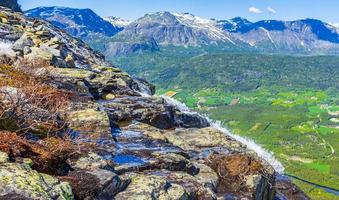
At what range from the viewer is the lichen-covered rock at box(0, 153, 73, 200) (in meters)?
11.8

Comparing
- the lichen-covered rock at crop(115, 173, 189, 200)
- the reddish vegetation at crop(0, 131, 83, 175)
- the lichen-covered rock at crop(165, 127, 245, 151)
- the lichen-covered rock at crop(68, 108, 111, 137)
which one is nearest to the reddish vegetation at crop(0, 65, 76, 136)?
the reddish vegetation at crop(0, 131, 83, 175)

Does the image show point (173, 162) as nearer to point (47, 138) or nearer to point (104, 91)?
point (47, 138)

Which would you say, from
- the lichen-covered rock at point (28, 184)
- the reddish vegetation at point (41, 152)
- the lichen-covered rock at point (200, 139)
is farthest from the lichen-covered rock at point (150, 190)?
the lichen-covered rock at point (200, 139)

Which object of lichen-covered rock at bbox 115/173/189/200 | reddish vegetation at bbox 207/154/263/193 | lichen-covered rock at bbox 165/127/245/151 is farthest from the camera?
lichen-covered rock at bbox 165/127/245/151

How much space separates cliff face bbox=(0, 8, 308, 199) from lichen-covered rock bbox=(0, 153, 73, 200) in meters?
0.03

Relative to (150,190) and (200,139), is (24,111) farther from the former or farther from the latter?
(200,139)

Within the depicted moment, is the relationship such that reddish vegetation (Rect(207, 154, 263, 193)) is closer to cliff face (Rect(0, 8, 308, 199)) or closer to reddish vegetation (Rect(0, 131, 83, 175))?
cliff face (Rect(0, 8, 308, 199))

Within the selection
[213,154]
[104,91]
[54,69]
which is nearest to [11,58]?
[54,69]

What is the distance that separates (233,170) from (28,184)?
12.5m

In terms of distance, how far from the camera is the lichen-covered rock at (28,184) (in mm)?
11750

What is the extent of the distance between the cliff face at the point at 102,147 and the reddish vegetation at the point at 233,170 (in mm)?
48

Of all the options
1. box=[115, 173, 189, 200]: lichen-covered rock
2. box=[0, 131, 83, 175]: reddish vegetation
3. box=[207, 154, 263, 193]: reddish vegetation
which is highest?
box=[0, 131, 83, 175]: reddish vegetation

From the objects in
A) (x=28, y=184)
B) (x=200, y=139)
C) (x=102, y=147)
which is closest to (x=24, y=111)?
(x=102, y=147)

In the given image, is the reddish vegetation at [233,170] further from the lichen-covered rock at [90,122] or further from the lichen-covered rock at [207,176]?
the lichen-covered rock at [90,122]
